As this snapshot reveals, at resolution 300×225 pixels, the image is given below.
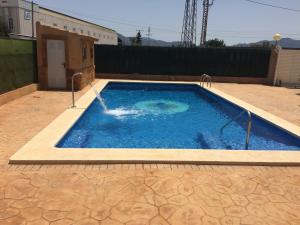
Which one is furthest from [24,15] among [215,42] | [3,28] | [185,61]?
[215,42]

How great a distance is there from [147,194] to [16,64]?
31.9 ft

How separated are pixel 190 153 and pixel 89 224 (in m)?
3.03

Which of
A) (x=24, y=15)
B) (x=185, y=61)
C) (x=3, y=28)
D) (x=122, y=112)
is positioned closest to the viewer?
(x=122, y=112)

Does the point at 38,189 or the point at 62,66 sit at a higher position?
the point at 62,66

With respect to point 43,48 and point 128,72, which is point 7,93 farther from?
point 128,72

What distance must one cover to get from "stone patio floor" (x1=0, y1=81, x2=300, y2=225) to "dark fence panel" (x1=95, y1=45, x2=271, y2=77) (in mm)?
15210

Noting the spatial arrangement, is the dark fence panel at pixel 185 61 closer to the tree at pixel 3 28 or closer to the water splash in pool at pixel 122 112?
the water splash in pool at pixel 122 112

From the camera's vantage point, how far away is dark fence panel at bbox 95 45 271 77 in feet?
67.9

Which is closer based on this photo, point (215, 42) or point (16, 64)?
point (16, 64)

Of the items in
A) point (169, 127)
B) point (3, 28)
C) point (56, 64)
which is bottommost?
point (169, 127)

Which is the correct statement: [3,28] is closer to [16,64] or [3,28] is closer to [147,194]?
[16,64]

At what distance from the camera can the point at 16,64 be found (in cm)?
1170

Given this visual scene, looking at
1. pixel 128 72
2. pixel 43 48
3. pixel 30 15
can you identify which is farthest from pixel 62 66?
pixel 30 15

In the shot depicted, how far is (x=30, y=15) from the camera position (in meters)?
36.8
